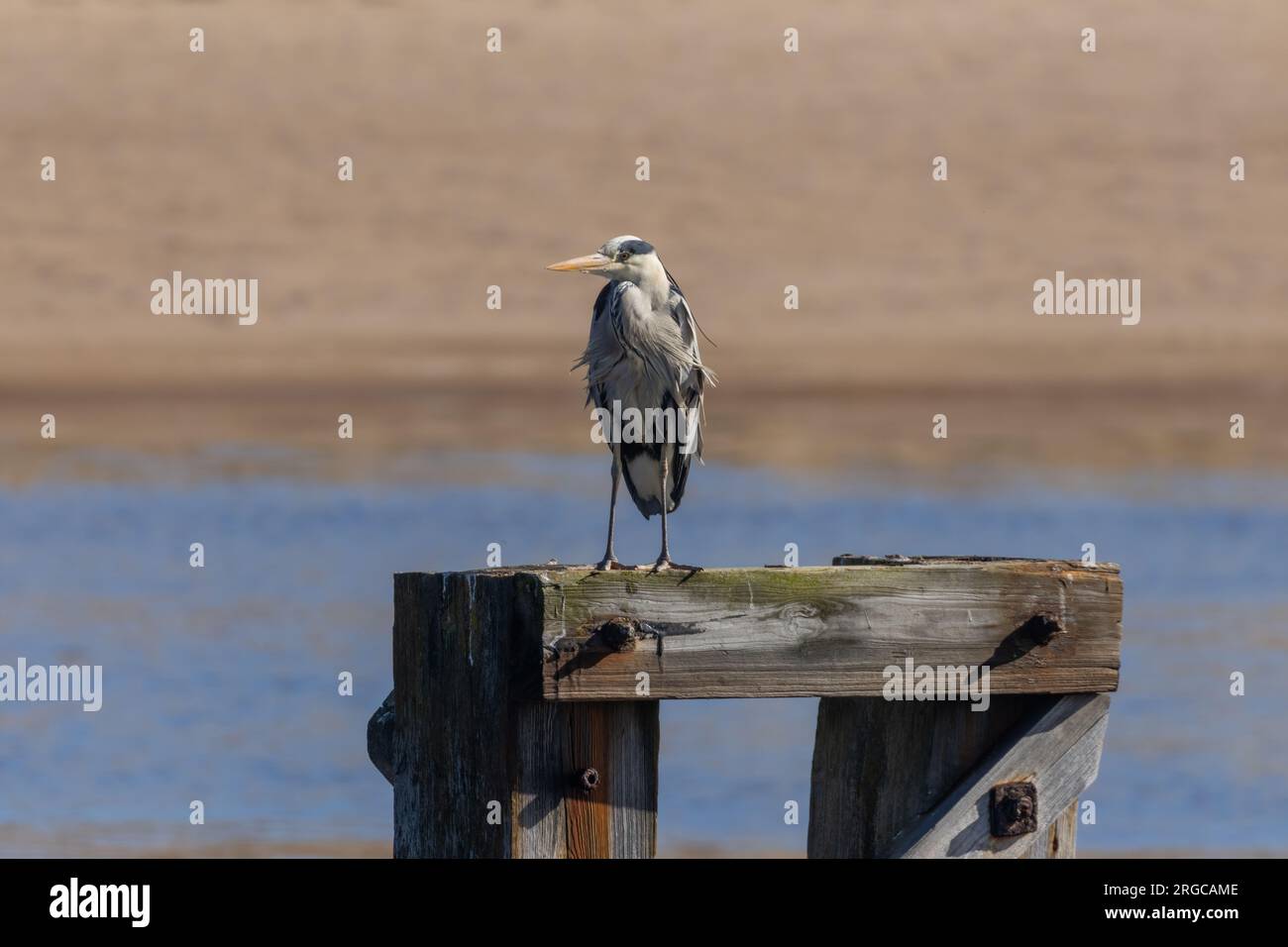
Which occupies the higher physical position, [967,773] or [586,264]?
[586,264]

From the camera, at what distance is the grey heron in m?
6.23

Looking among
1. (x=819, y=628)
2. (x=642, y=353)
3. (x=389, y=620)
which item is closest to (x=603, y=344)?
(x=642, y=353)

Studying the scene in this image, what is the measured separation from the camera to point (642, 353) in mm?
6238

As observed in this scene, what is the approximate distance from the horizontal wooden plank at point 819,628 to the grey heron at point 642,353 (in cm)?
217

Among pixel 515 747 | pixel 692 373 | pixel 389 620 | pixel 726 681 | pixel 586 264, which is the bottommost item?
pixel 515 747

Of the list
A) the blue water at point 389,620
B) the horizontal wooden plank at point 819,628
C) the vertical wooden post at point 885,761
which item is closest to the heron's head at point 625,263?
the vertical wooden post at point 885,761

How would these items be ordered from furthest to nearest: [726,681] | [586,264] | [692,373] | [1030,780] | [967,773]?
[692,373] < [586,264] < [967,773] < [1030,780] < [726,681]

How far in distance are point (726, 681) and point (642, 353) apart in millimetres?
2395

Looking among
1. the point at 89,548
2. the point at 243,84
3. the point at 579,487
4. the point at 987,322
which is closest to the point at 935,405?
the point at 987,322

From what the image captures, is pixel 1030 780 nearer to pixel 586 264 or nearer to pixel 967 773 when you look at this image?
pixel 967 773

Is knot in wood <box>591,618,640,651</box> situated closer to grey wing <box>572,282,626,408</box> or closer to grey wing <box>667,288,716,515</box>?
grey wing <box>667,288,716,515</box>

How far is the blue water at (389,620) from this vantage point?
9172 millimetres

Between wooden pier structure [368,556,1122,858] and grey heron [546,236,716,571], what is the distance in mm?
2083

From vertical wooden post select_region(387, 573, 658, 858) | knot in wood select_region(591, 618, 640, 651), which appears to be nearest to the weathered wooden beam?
vertical wooden post select_region(387, 573, 658, 858)
